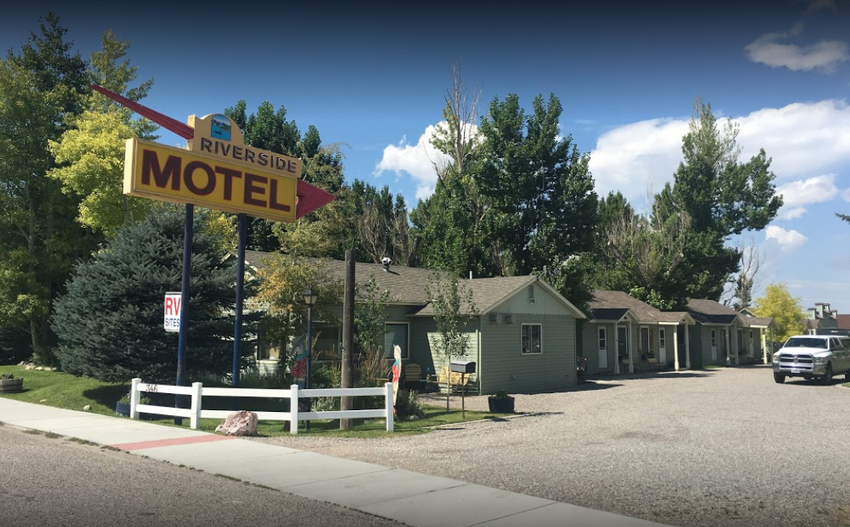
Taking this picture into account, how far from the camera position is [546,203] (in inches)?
1299

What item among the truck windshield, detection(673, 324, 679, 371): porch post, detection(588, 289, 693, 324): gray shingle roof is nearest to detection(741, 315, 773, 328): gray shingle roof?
detection(673, 324, 679, 371): porch post

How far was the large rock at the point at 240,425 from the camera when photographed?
39.4ft

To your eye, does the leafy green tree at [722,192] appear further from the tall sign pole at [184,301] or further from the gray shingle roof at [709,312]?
the tall sign pole at [184,301]

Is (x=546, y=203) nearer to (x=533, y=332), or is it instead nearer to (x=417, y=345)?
(x=533, y=332)

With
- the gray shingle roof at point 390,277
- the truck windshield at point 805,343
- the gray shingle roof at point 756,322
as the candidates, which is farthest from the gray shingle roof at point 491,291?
the gray shingle roof at point 756,322

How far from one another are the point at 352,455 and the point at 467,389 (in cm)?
1193

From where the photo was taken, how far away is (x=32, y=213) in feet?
89.0

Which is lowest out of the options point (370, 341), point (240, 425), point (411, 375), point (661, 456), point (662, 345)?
point (661, 456)

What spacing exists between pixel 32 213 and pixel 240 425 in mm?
20910

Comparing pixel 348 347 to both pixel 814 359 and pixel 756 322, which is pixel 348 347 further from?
pixel 756 322

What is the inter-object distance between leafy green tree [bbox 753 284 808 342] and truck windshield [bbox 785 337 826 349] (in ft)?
93.0

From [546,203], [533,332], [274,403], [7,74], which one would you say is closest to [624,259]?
[546,203]

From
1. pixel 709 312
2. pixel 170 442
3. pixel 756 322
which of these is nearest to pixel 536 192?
pixel 709 312

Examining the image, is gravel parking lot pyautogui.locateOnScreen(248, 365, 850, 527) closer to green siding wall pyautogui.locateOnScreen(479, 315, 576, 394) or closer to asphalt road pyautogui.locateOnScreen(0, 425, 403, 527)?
asphalt road pyautogui.locateOnScreen(0, 425, 403, 527)
